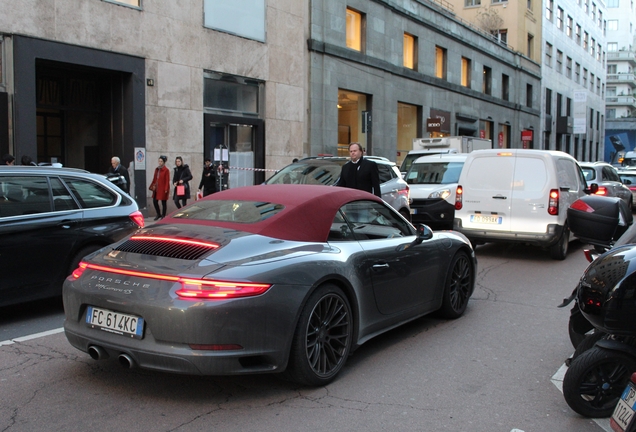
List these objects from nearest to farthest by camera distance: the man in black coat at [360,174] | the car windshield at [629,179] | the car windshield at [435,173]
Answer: the man in black coat at [360,174] → the car windshield at [435,173] → the car windshield at [629,179]

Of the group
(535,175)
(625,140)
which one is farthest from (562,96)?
(535,175)

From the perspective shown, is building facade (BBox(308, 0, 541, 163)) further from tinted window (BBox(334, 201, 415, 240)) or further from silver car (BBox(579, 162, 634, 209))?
tinted window (BBox(334, 201, 415, 240))

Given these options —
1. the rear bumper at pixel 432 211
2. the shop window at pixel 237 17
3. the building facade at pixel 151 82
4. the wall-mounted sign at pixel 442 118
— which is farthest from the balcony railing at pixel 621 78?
the rear bumper at pixel 432 211

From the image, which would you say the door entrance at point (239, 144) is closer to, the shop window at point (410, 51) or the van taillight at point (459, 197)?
the van taillight at point (459, 197)

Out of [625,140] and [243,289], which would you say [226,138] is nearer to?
[243,289]

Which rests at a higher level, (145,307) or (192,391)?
(145,307)

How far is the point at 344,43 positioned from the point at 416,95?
6723 mm

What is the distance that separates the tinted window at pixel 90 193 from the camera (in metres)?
7.02

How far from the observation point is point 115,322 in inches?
162

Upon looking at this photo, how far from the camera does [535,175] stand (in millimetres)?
10711

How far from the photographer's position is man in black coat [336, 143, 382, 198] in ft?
32.6

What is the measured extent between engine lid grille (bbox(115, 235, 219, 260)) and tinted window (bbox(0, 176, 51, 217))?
7.57ft

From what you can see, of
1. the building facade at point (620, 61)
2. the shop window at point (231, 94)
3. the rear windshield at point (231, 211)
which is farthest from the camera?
the building facade at point (620, 61)

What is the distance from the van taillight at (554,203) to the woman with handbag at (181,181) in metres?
9.75
